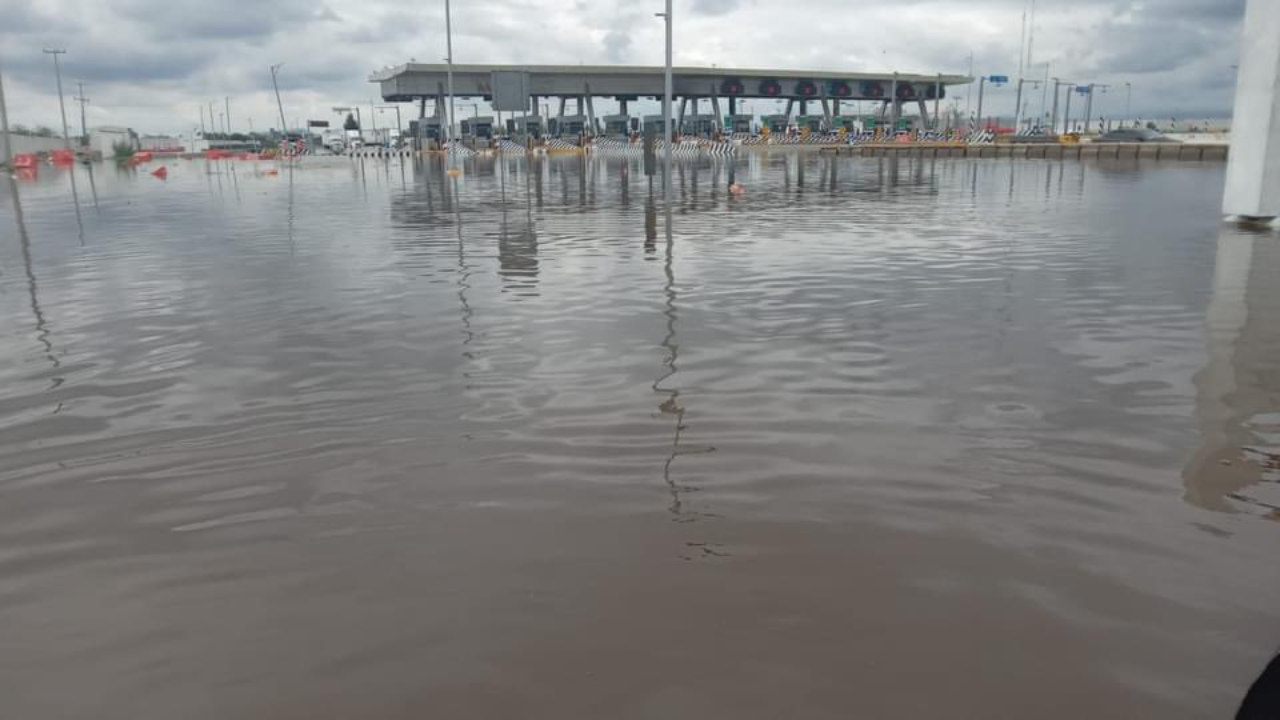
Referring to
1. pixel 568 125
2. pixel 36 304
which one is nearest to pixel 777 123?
pixel 568 125

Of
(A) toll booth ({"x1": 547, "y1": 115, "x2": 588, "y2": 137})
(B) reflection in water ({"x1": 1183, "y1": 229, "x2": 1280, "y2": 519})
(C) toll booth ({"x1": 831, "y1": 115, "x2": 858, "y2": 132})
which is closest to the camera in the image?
(B) reflection in water ({"x1": 1183, "y1": 229, "x2": 1280, "y2": 519})

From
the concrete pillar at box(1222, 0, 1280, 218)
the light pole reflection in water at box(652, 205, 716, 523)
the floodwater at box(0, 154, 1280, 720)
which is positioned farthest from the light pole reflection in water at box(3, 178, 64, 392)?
the concrete pillar at box(1222, 0, 1280, 218)

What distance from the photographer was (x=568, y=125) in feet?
391

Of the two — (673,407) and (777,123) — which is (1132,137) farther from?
(673,407)

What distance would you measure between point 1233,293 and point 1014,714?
1065 cm

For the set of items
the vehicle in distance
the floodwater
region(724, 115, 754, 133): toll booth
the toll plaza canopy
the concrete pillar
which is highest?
the toll plaza canopy

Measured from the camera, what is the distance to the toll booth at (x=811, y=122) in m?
120

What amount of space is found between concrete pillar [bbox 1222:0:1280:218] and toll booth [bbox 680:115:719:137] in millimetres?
101832

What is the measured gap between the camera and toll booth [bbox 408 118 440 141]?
112069 millimetres

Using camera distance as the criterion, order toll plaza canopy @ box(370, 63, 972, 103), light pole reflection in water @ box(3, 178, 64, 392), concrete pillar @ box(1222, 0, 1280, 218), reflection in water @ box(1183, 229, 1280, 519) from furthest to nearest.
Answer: toll plaza canopy @ box(370, 63, 972, 103) < concrete pillar @ box(1222, 0, 1280, 218) < light pole reflection in water @ box(3, 178, 64, 392) < reflection in water @ box(1183, 229, 1280, 519)

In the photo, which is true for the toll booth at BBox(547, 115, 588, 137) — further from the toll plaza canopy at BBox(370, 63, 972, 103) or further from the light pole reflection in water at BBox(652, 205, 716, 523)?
the light pole reflection in water at BBox(652, 205, 716, 523)

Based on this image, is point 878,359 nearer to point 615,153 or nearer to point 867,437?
point 867,437

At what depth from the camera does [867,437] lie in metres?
6.26

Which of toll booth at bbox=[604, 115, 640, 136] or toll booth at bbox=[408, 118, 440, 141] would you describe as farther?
Answer: toll booth at bbox=[604, 115, 640, 136]
